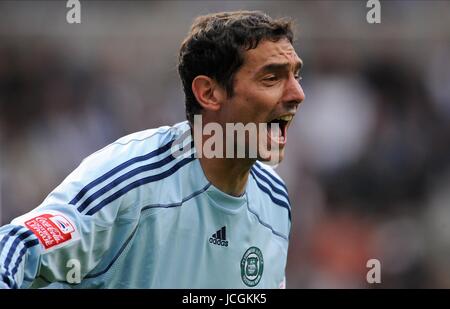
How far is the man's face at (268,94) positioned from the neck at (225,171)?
0.11m

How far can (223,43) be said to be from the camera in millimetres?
4043

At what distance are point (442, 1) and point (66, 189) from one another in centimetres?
662

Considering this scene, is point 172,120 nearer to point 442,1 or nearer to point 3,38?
point 3,38

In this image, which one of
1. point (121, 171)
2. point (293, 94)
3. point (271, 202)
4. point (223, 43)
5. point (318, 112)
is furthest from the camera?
point (318, 112)

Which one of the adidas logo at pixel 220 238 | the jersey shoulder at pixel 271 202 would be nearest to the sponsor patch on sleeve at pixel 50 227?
the adidas logo at pixel 220 238

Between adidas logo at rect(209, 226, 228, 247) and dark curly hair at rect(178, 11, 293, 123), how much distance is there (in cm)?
57

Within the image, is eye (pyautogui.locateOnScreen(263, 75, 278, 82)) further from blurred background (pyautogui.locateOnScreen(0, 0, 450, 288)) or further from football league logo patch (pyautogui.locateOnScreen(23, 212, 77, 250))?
blurred background (pyautogui.locateOnScreen(0, 0, 450, 288))

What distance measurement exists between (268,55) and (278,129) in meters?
0.35

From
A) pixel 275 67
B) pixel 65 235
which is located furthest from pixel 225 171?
pixel 65 235

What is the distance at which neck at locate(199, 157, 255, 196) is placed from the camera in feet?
13.0

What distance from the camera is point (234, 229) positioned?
4039 mm

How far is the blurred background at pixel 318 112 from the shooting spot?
7.93 meters

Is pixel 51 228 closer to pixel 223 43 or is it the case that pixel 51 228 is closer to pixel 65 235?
pixel 65 235
